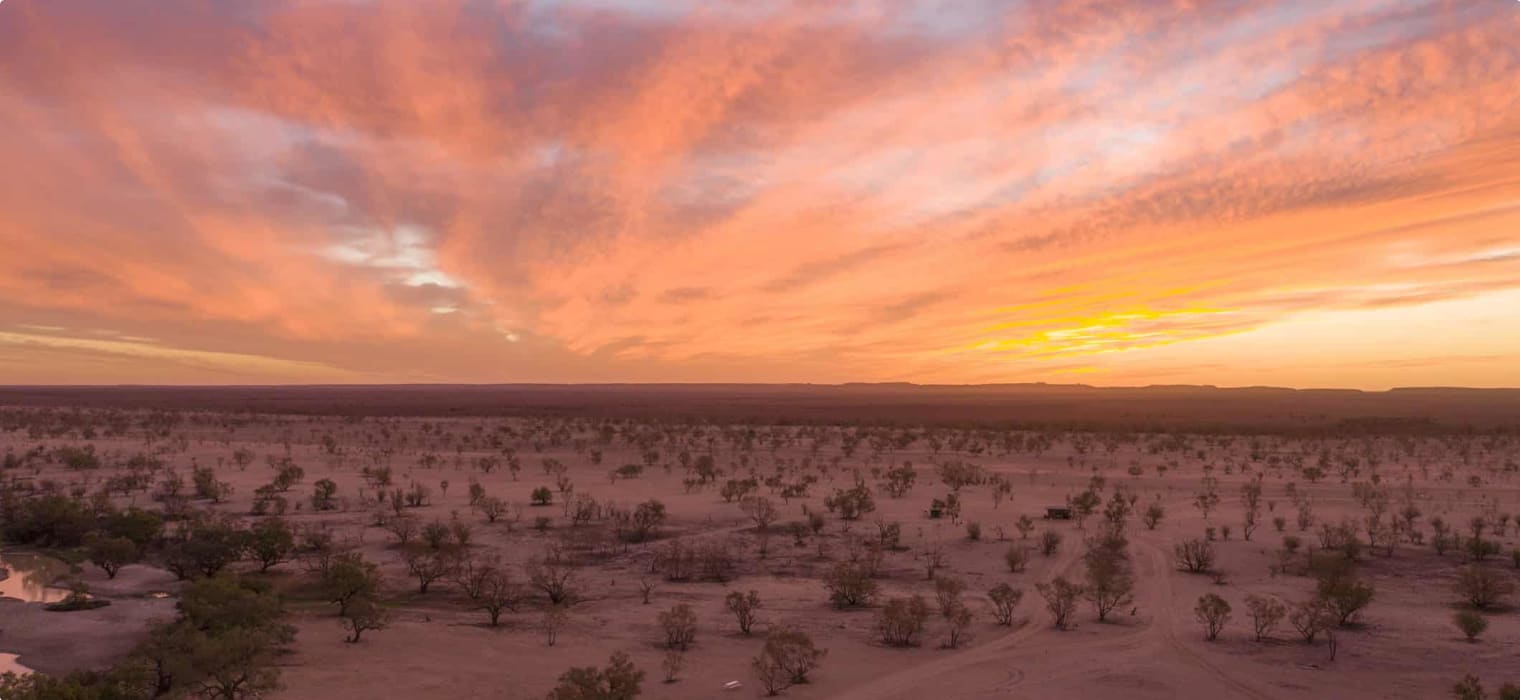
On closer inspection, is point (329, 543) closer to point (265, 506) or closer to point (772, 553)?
point (265, 506)

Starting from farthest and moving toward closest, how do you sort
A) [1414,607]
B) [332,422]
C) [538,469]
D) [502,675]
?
[332,422] → [538,469] → [1414,607] → [502,675]

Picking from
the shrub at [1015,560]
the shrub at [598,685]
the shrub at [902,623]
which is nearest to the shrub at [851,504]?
the shrub at [1015,560]

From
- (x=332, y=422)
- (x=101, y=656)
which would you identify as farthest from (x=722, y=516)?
(x=332, y=422)

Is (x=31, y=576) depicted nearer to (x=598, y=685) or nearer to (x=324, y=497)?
(x=324, y=497)

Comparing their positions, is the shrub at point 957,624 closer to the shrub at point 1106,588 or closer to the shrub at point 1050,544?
the shrub at point 1106,588

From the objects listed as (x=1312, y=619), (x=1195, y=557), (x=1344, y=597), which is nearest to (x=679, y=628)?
(x=1312, y=619)
